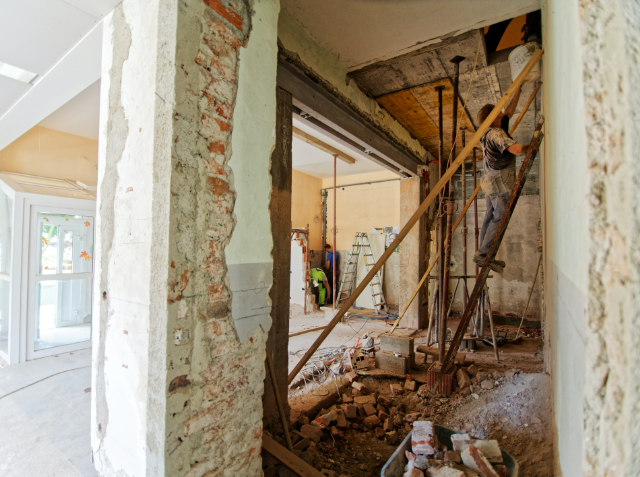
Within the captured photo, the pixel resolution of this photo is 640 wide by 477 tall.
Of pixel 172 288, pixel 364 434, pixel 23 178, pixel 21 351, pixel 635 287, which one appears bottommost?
pixel 364 434

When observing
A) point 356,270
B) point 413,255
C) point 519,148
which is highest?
point 519,148

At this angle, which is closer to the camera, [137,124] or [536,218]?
[137,124]

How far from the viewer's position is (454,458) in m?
1.70

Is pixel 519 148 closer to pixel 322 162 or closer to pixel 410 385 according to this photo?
pixel 410 385

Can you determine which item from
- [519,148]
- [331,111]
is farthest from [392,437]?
[331,111]

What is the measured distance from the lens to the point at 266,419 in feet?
6.89

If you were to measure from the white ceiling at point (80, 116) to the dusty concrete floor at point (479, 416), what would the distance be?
386 centimetres

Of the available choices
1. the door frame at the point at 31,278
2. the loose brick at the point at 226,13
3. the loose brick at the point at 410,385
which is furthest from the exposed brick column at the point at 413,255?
the door frame at the point at 31,278

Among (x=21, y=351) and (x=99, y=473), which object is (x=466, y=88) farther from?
(x=21, y=351)

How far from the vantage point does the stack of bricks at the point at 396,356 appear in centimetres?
347

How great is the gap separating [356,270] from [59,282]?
6250 mm

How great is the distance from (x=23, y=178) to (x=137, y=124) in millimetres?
4064

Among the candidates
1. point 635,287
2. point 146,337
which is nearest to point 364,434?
point 146,337

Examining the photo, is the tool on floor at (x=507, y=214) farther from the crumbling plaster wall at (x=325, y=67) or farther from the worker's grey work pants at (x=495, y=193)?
the crumbling plaster wall at (x=325, y=67)
